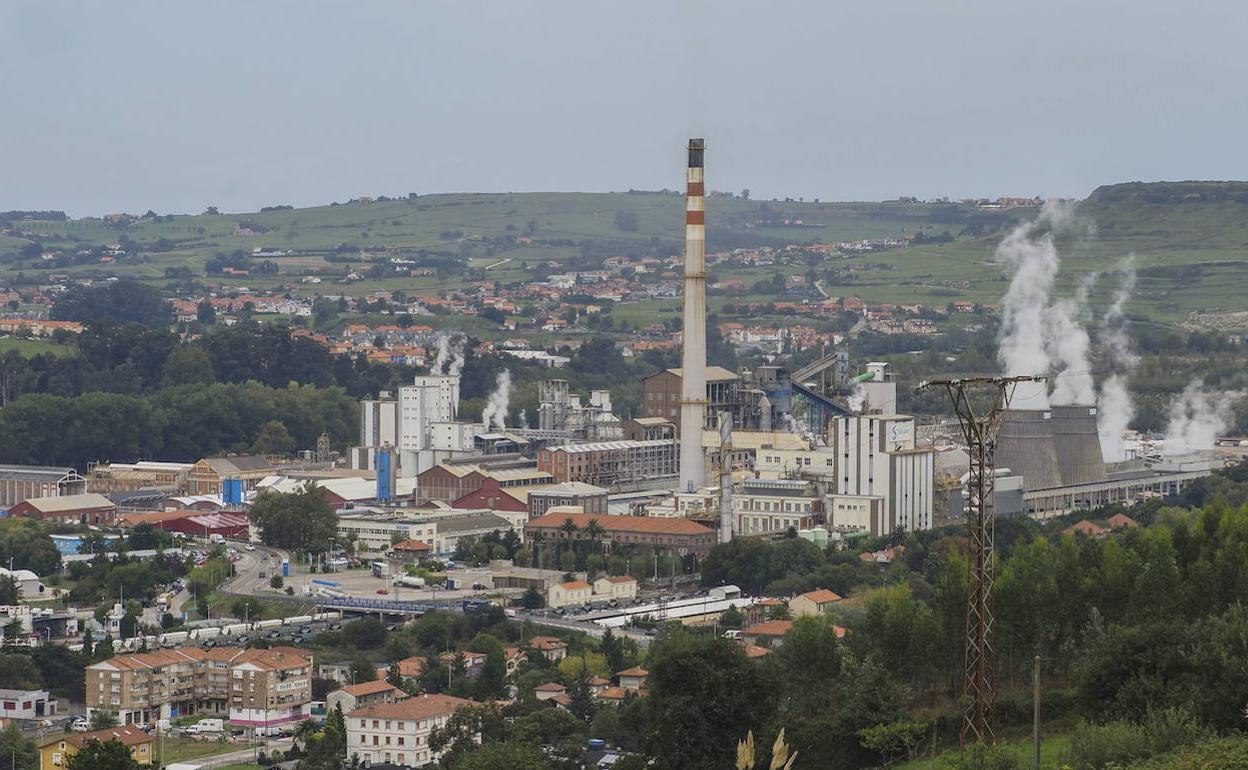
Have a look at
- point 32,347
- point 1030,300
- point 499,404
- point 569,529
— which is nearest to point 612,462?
point 569,529

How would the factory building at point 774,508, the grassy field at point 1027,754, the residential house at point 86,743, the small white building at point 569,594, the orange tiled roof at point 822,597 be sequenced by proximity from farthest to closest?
the factory building at point 774,508 < the small white building at point 569,594 < the orange tiled roof at point 822,597 < the residential house at point 86,743 < the grassy field at point 1027,754

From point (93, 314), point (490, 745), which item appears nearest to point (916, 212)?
point (93, 314)

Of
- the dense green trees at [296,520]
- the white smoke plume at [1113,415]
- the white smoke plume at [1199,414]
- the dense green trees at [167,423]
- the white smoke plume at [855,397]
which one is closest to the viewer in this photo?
the dense green trees at [296,520]

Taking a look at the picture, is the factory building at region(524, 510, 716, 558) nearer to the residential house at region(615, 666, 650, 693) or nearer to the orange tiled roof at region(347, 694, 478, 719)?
the residential house at region(615, 666, 650, 693)

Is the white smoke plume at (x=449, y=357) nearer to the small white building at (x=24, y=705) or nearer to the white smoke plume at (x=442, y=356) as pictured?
the white smoke plume at (x=442, y=356)

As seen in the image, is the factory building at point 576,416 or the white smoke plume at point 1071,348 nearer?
the factory building at point 576,416

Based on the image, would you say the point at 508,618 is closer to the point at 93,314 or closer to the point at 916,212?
the point at 93,314

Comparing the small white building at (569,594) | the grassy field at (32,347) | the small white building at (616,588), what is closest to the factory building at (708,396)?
the small white building at (616,588)

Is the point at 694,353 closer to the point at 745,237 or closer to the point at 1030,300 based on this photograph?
the point at 1030,300

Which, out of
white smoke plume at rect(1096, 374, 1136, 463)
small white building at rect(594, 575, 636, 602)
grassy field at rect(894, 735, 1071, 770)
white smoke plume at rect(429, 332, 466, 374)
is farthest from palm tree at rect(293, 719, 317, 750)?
white smoke plume at rect(429, 332, 466, 374)

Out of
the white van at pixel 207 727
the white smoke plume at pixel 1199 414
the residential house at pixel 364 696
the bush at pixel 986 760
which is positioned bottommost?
the white van at pixel 207 727
